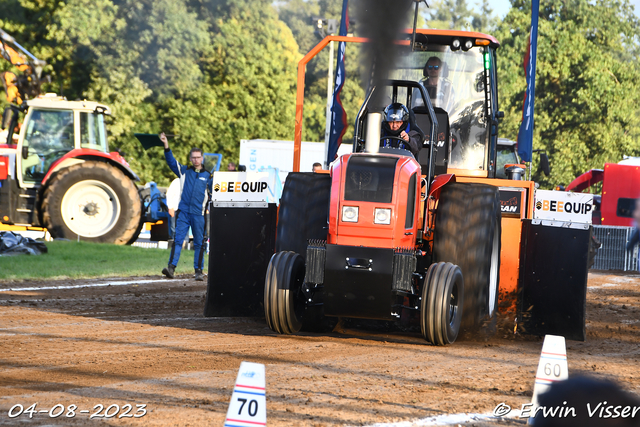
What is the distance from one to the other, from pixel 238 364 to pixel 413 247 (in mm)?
1898

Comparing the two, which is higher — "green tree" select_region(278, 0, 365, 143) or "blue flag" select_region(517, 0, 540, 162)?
"green tree" select_region(278, 0, 365, 143)

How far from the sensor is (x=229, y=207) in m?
8.45

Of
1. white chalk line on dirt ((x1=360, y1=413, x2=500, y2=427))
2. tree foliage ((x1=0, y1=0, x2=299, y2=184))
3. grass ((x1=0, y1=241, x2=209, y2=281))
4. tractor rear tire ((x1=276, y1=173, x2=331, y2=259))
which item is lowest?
grass ((x1=0, y1=241, x2=209, y2=281))

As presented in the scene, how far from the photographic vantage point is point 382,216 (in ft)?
22.3

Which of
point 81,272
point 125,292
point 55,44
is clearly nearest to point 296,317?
point 125,292

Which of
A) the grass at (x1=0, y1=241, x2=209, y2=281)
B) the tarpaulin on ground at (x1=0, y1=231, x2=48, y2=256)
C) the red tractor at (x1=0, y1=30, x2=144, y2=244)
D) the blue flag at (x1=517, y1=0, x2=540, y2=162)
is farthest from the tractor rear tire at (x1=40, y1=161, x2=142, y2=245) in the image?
the blue flag at (x1=517, y1=0, x2=540, y2=162)

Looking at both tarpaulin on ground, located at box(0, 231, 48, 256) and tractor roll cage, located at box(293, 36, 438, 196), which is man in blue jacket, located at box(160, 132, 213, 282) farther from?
tractor roll cage, located at box(293, 36, 438, 196)

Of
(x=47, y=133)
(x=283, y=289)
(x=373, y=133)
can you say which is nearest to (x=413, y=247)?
(x=373, y=133)

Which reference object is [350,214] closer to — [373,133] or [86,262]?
[373,133]

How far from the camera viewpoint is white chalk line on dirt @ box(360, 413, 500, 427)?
4.54 meters

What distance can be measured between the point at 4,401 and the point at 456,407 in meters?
2.71

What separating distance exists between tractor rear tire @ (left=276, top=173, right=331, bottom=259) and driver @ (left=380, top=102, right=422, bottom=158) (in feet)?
2.28

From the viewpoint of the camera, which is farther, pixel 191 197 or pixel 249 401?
pixel 191 197

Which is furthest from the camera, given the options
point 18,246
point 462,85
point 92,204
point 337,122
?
point 92,204
